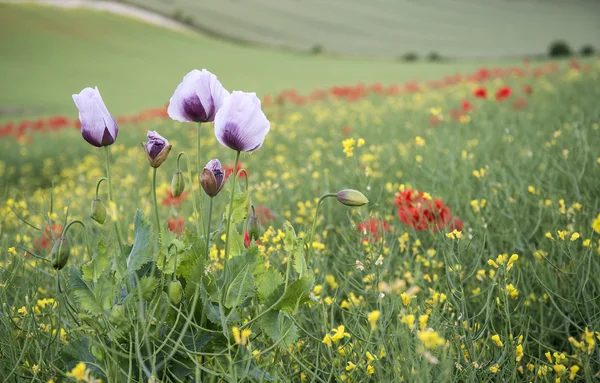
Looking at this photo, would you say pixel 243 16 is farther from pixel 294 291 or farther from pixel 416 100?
pixel 294 291

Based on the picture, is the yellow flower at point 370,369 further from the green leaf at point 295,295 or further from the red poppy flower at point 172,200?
the red poppy flower at point 172,200

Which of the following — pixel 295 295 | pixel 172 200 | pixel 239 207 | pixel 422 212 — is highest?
pixel 239 207

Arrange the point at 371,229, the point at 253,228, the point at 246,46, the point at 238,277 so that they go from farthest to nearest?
the point at 246,46, the point at 371,229, the point at 253,228, the point at 238,277

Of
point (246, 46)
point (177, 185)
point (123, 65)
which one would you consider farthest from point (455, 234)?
point (246, 46)

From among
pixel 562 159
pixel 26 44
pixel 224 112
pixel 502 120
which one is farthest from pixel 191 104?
pixel 26 44

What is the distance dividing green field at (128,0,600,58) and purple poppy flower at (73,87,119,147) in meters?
28.9

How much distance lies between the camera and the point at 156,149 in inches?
48.9

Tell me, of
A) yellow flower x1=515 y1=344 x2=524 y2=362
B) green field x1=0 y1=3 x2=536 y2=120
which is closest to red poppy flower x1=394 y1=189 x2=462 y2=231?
yellow flower x1=515 y1=344 x2=524 y2=362

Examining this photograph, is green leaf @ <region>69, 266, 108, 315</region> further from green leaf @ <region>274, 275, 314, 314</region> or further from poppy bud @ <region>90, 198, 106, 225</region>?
green leaf @ <region>274, 275, 314, 314</region>

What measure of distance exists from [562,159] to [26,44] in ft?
71.9

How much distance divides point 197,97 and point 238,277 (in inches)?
18.2

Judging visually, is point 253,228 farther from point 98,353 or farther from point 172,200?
point 172,200

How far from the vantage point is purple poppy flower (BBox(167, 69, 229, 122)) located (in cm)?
123

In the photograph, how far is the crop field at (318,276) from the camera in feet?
3.85
